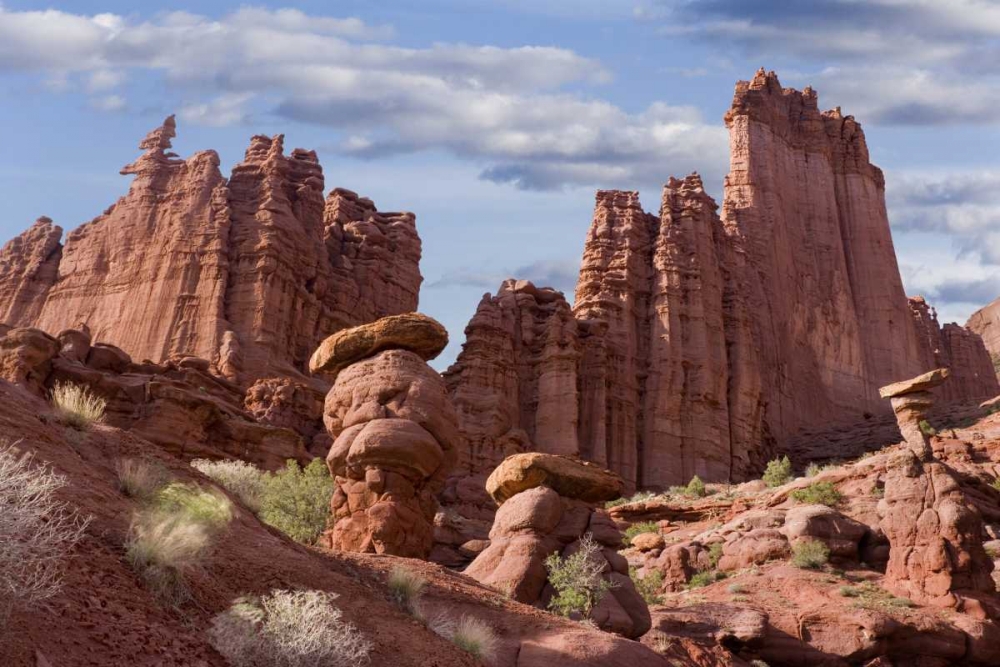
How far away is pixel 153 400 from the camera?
42.9 meters

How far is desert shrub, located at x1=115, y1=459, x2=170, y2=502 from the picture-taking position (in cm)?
1372

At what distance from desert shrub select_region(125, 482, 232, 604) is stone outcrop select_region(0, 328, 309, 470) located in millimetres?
26962

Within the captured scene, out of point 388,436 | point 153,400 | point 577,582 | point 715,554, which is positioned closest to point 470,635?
point 577,582

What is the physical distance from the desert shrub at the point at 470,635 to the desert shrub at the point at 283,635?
2378mm

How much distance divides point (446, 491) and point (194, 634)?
36.4m

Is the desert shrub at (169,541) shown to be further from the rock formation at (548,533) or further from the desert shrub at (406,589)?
the rock formation at (548,533)

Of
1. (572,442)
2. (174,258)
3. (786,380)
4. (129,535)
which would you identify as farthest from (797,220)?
(129,535)

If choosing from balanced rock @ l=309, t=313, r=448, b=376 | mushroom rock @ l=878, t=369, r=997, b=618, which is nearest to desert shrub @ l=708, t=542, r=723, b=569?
mushroom rock @ l=878, t=369, r=997, b=618

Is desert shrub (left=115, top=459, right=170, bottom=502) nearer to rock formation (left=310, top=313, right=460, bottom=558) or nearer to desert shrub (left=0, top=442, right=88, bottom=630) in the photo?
desert shrub (left=0, top=442, right=88, bottom=630)

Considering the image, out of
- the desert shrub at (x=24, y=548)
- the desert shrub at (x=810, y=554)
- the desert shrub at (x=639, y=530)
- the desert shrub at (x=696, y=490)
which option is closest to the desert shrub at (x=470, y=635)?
the desert shrub at (x=24, y=548)

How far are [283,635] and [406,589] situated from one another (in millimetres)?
4675

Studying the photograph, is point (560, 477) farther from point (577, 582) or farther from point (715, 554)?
point (715, 554)

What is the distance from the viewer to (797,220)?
279 ft

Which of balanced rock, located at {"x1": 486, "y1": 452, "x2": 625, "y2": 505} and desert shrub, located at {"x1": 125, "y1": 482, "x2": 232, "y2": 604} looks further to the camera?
balanced rock, located at {"x1": 486, "y1": 452, "x2": 625, "y2": 505}
